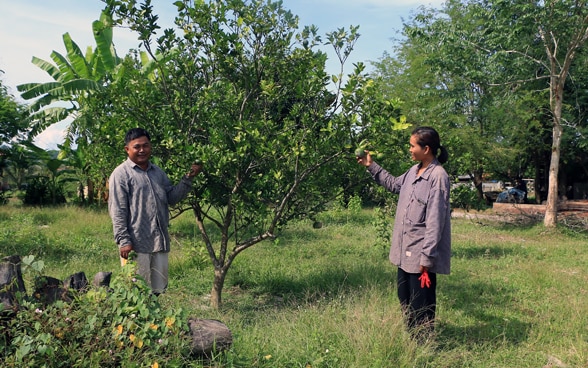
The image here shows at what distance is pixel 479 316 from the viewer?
5.52 metres

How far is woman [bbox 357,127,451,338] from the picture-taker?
155 inches

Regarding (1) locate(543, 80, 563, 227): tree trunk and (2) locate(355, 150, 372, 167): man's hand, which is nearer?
(2) locate(355, 150, 372, 167): man's hand

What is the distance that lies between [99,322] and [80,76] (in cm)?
1221

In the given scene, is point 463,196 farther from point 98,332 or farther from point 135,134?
point 98,332

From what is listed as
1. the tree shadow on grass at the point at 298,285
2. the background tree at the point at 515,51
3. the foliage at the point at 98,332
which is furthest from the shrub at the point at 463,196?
the foliage at the point at 98,332

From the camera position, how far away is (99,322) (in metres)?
3.05

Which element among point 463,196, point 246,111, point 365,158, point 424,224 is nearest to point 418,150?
point 365,158

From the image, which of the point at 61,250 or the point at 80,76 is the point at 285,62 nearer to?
the point at 61,250

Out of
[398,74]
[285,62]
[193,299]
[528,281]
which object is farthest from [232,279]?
[398,74]

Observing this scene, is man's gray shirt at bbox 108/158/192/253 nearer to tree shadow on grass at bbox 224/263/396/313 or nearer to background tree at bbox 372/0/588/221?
tree shadow on grass at bbox 224/263/396/313

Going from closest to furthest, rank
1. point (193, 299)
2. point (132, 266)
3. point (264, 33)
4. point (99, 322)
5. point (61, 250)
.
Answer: point (99, 322)
point (132, 266)
point (264, 33)
point (193, 299)
point (61, 250)

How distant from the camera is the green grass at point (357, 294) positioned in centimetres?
371

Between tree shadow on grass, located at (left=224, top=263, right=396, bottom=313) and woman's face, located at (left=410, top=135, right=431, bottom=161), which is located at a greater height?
woman's face, located at (left=410, top=135, right=431, bottom=161)

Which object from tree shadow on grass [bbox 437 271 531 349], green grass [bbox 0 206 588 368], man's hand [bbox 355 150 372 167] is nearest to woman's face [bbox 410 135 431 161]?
man's hand [bbox 355 150 372 167]
